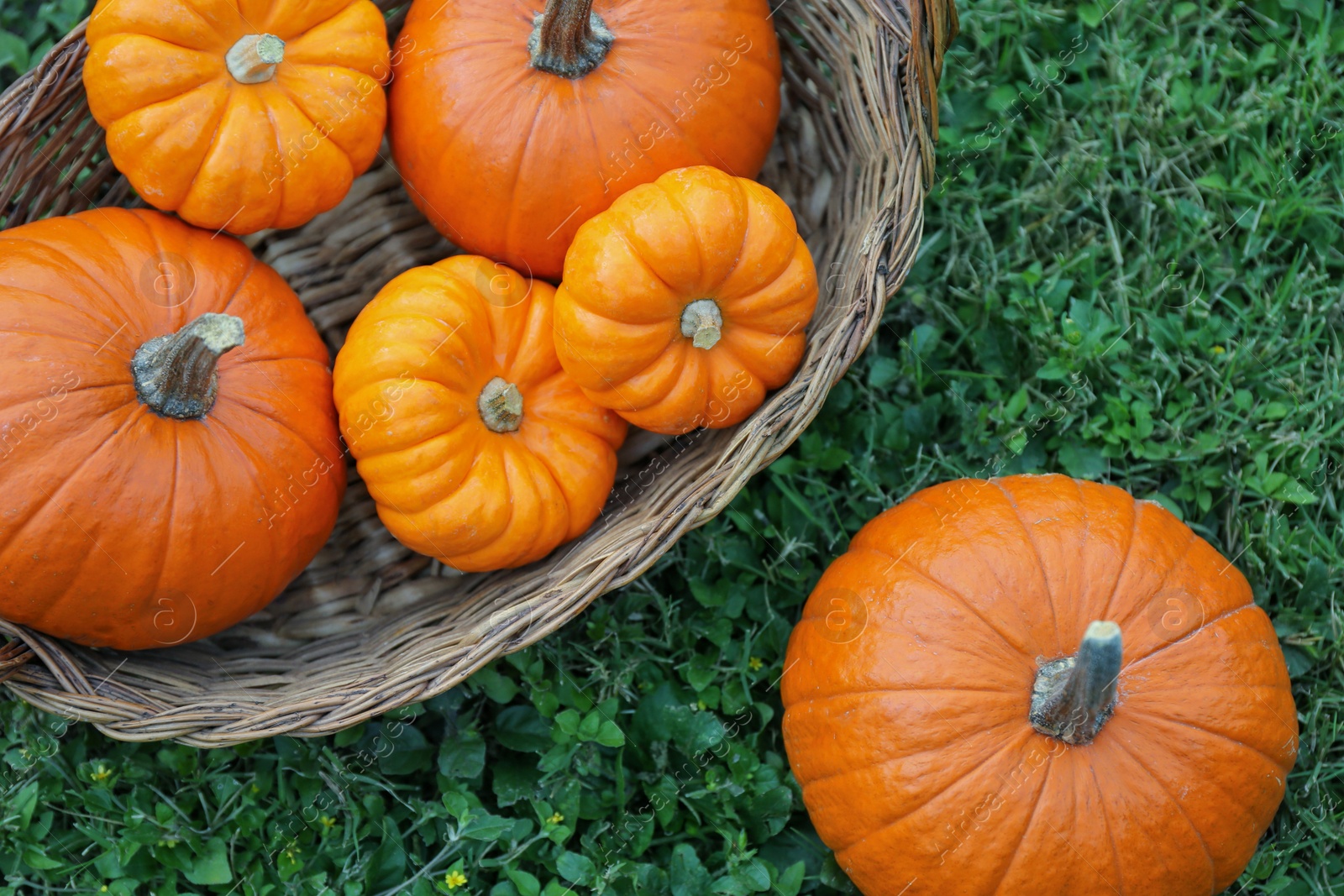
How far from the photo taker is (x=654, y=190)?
2.08 meters

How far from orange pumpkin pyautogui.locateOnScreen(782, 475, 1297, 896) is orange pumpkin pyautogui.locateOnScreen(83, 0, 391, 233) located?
4.67 ft

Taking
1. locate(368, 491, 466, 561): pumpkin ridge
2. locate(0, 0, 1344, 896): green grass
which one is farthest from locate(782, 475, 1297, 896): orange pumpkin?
locate(368, 491, 466, 561): pumpkin ridge

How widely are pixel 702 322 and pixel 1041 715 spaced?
97 centimetres

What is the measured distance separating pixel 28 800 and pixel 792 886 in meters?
1.74

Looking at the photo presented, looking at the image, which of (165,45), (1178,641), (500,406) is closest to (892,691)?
(1178,641)

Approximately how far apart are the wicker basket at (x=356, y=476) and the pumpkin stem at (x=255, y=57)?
0.38 metres

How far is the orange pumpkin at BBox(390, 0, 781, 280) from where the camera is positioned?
2.20 m

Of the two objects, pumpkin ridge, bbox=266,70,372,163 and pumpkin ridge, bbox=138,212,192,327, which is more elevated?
pumpkin ridge, bbox=266,70,372,163

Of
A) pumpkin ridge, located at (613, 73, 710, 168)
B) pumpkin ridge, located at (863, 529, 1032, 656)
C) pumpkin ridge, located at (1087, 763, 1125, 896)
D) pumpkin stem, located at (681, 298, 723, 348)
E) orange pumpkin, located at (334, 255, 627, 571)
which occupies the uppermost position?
pumpkin ridge, located at (613, 73, 710, 168)

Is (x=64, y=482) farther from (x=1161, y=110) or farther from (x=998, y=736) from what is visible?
(x=1161, y=110)

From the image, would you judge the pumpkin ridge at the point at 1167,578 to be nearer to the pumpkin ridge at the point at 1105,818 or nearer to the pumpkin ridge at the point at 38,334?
the pumpkin ridge at the point at 1105,818

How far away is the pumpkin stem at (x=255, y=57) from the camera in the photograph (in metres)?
2.07

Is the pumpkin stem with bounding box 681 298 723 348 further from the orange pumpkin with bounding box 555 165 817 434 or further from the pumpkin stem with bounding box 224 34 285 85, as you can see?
the pumpkin stem with bounding box 224 34 285 85

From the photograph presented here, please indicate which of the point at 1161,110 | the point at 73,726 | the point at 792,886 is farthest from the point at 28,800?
the point at 1161,110
